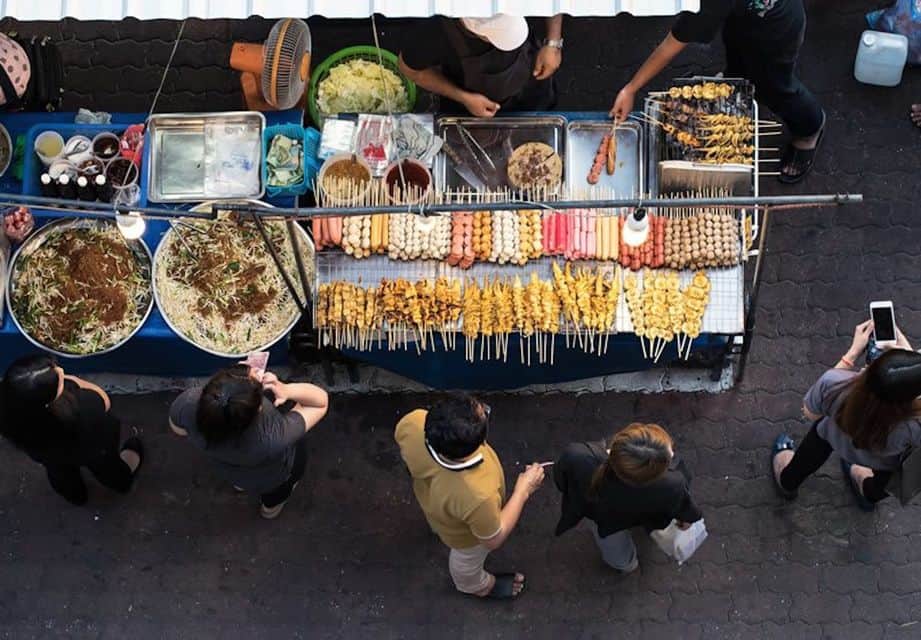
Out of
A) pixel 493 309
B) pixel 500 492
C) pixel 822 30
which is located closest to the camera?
pixel 500 492

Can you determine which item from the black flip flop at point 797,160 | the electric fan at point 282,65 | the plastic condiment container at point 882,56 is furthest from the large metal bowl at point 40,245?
the plastic condiment container at point 882,56

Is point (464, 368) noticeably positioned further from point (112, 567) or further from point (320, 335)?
point (112, 567)

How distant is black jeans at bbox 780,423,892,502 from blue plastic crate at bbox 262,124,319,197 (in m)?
3.12

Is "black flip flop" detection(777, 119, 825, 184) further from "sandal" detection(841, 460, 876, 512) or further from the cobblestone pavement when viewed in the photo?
"sandal" detection(841, 460, 876, 512)

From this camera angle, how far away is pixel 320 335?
207 inches

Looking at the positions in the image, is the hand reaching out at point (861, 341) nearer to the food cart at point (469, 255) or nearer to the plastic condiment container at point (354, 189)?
the food cart at point (469, 255)

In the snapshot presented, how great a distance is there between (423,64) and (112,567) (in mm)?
3480

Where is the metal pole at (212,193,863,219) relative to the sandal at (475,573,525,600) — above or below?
above

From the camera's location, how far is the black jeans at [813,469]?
4996 mm

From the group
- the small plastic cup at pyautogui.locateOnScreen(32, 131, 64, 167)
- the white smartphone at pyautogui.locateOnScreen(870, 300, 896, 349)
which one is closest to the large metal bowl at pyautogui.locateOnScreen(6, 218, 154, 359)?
the small plastic cup at pyautogui.locateOnScreen(32, 131, 64, 167)

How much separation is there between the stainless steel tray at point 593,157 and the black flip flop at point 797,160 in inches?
55.8

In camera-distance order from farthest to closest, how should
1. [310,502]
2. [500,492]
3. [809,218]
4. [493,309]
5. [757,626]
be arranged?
[809,218] < [310,502] < [757,626] < [493,309] < [500,492]

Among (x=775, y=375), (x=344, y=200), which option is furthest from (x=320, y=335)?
(x=775, y=375)

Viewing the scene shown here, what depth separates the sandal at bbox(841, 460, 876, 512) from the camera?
550cm
